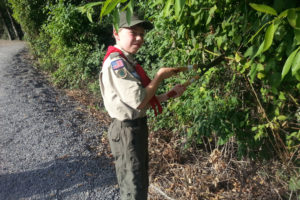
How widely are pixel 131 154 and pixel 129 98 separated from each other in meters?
0.55

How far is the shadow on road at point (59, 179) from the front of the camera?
2.87 meters

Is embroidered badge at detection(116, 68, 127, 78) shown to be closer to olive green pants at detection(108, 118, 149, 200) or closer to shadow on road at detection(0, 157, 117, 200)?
olive green pants at detection(108, 118, 149, 200)

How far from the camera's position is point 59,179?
10.1 ft

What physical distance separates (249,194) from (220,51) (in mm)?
1514

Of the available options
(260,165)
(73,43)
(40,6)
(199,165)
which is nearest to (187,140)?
(199,165)

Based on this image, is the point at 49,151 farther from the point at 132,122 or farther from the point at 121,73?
the point at 121,73

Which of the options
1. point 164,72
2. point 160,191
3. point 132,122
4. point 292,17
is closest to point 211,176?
point 160,191

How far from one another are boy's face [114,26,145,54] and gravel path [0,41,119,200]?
6.15ft

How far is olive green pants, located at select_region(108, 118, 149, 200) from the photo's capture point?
6.43 ft

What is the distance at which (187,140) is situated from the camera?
3.10 meters

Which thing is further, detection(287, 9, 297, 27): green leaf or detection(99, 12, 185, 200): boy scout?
detection(99, 12, 185, 200): boy scout

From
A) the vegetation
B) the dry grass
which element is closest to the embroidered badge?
the vegetation

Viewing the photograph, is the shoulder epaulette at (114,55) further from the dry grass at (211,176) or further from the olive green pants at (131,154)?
the dry grass at (211,176)

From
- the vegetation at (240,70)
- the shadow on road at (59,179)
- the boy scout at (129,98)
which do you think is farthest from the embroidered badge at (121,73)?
the shadow on road at (59,179)
